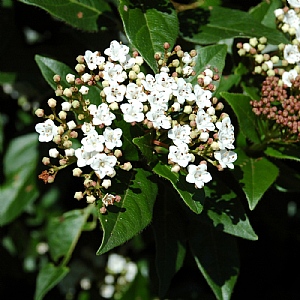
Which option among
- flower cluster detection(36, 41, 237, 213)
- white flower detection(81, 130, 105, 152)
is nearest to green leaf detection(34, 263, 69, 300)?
flower cluster detection(36, 41, 237, 213)

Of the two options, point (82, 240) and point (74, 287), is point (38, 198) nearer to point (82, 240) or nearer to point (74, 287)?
point (82, 240)

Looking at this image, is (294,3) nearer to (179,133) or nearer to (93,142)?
(179,133)

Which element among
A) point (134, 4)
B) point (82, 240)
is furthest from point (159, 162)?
point (82, 240)

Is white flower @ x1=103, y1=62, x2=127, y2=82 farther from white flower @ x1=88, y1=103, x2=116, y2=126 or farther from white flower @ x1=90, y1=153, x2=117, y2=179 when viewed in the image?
white flower @ x1=90, y1=153, x2=117, y2=179

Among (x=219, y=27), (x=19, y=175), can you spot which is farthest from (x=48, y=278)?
(x=219, y=27)

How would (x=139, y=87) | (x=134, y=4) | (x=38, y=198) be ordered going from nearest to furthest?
1. (x=139, y=87)
2. (x=134, y=4)
3. (x=38, y=198)

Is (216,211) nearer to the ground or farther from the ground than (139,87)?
nearer to the ground

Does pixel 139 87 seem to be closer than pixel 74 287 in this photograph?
Yes
